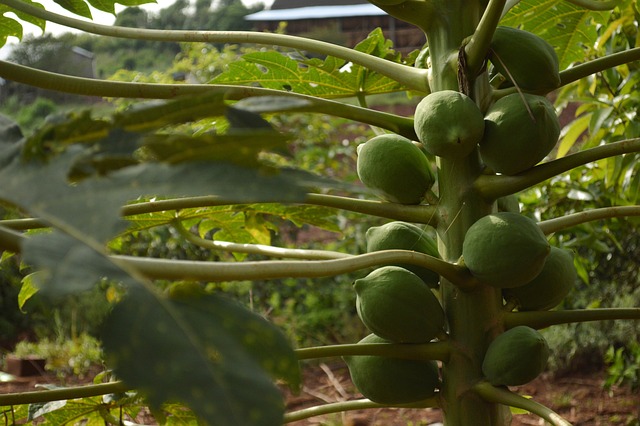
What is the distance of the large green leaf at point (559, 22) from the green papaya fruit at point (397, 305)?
1.85 feet

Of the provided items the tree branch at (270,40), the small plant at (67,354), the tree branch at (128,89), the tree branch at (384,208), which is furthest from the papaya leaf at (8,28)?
the small plant at (67,354)

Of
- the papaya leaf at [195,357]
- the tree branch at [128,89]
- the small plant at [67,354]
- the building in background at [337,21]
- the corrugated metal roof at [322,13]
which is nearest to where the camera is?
the papaya leaf at [195,357]

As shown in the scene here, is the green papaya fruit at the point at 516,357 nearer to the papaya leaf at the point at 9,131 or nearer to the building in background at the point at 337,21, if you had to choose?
the papaya leaf at the point at 9,131

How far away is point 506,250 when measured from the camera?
0.75 m

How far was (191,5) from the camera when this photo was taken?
23.3 m

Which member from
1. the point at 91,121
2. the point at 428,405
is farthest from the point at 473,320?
the point at 91,121

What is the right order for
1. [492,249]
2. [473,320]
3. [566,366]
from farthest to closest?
1. [566,366]
2. [473,320]
3. [492,249]

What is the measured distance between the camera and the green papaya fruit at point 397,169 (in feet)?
2.83

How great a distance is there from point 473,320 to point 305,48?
1.35 feet

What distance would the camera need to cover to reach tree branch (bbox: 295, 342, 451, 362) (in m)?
0.77

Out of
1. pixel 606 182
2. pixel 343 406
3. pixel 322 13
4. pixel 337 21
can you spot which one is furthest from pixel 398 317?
pixel 322 13

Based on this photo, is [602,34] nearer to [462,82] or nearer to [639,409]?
[462,82]

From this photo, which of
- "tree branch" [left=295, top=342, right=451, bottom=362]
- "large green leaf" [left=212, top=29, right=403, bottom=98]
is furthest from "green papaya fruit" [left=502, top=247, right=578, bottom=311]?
"large green leaf" [left=212, top=29, right=403, bottom=98]

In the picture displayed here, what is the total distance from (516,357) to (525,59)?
321 millimetres
